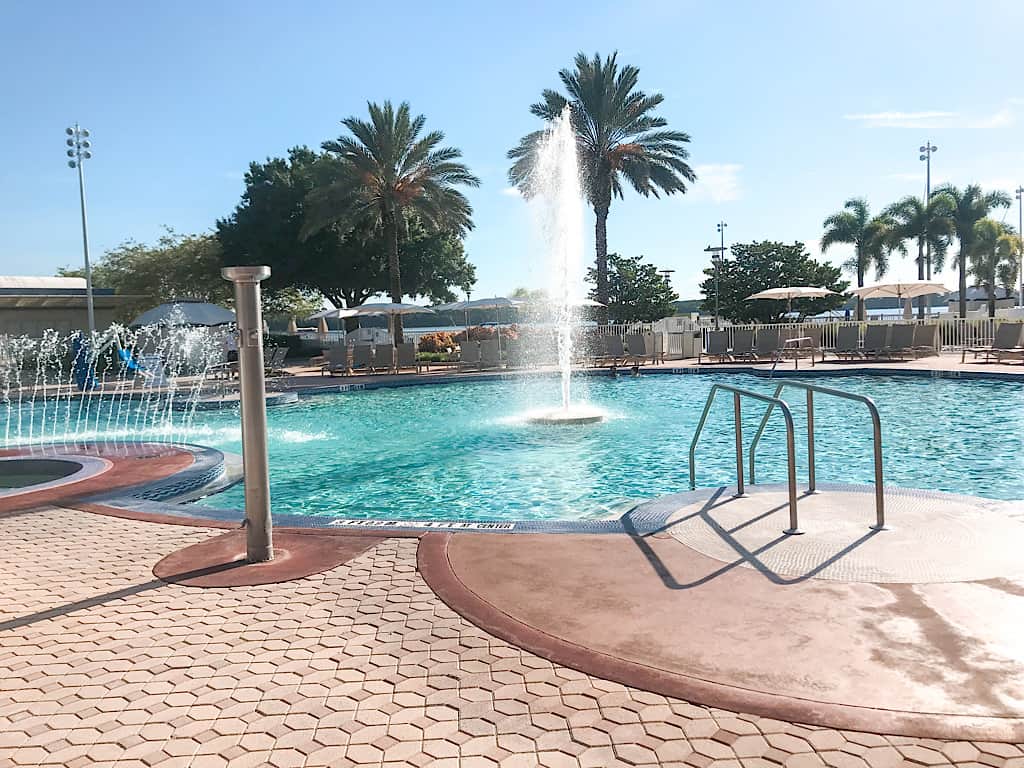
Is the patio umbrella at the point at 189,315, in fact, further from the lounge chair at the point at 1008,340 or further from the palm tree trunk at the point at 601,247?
the lounge chair at the point at 1008,340

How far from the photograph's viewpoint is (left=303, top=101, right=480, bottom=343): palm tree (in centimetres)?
2709

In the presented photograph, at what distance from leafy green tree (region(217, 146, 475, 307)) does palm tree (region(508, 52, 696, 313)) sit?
8.89m

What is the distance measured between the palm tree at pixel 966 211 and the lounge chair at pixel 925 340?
21897 mm

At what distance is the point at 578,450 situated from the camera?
10445 mm

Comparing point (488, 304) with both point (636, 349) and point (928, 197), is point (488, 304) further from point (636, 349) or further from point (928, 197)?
point (928, 197)

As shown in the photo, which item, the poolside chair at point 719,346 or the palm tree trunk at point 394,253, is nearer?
the poolside chair at point 719,346

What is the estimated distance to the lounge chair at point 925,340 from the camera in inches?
821

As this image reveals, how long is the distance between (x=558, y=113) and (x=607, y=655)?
27368 mm

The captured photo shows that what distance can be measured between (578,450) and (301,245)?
29.0 meters

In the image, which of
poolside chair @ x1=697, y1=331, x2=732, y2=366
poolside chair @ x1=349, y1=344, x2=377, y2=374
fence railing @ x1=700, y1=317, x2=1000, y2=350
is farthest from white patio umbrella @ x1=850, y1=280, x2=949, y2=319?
poolside chair @ x1=349, y1=344, x2=377, y2=374

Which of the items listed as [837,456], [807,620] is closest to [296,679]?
[807,620]

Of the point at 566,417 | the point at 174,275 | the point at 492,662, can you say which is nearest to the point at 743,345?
the point at 566,417

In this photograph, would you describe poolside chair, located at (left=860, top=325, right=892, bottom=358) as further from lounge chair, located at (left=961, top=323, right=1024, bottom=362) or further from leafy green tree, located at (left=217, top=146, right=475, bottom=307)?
leafy green tree, located at (left=217, top=146, right=475, bottom=307)

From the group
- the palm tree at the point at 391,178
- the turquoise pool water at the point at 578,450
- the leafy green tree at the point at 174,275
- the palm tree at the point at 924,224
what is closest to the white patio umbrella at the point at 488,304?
the palm tree at the point at 391,178
